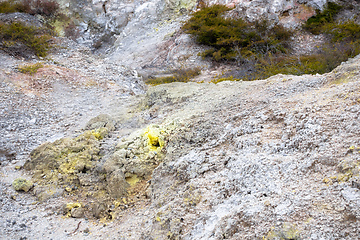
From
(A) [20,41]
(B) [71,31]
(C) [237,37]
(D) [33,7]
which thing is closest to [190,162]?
(C) [237,37]

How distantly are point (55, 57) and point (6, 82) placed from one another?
3627mm

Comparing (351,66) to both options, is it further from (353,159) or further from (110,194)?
(110,194)

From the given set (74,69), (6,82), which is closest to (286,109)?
(6,82)

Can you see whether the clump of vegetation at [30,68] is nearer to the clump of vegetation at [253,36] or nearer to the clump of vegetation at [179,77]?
the clump of vegetation at [179,77]

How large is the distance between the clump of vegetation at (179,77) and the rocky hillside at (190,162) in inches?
125

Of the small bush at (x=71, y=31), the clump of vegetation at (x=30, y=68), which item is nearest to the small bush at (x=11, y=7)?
the small bush at (x=71, y=31)

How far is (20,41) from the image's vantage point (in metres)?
10.4

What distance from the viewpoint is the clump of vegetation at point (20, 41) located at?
9853 mm

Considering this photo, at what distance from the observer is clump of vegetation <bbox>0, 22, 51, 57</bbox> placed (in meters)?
9.85

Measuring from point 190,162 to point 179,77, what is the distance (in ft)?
26.4

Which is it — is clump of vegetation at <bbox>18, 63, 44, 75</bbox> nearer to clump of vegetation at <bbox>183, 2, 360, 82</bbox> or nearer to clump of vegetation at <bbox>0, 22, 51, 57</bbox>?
clump of vegetation at <bbox>0, 22, 51, 57</bbox>

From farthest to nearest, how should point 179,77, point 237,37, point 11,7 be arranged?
point 11,7
point 237,37
point 179,77

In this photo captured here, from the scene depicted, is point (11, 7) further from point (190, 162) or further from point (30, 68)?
point (190, 162)

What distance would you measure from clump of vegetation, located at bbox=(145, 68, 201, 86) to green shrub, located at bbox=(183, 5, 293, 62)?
1378 millimetres
